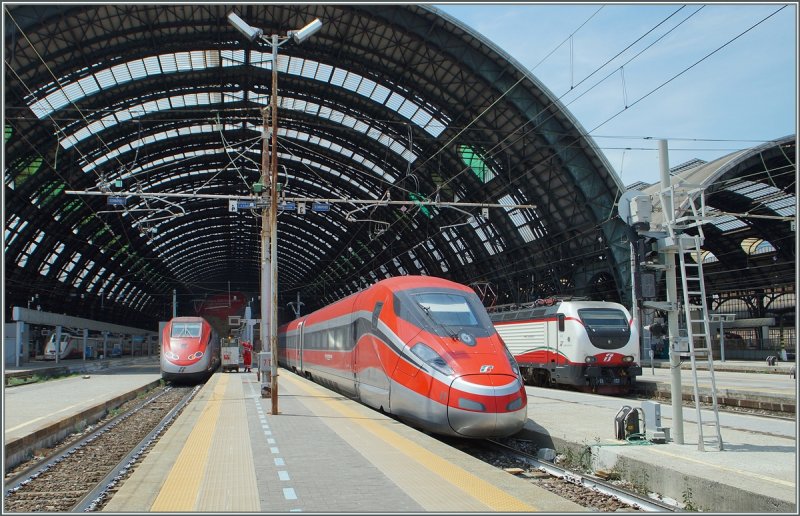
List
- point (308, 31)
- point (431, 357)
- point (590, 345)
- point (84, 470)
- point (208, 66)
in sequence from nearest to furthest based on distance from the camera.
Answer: point (84, 470) < point (431, 357) < point (308, 31) < point (590, 345) < point (208, 66)

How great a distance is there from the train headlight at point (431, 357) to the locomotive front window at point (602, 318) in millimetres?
11187

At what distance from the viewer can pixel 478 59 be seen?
38688 mm

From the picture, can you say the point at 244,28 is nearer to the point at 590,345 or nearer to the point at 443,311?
the point at 443,311

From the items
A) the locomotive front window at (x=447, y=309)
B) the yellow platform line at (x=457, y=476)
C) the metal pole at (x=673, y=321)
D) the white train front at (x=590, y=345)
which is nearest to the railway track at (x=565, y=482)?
the yellow platform line at (x=457, y=476)

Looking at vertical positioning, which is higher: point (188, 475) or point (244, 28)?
point (244, 28)

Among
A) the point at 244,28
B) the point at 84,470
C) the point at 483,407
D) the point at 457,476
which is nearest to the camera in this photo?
the point at 457,476

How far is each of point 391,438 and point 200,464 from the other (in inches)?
146

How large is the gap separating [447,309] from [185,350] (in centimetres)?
2242

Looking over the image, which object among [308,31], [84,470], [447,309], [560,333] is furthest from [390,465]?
[560,333]

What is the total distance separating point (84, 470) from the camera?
41.9 feet

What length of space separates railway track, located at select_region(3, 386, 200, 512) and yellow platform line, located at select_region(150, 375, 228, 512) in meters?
1.15

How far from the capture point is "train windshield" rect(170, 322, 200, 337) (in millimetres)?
34656

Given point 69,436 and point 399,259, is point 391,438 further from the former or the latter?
point 399,259

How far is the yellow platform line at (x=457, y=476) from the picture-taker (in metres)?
7.86
